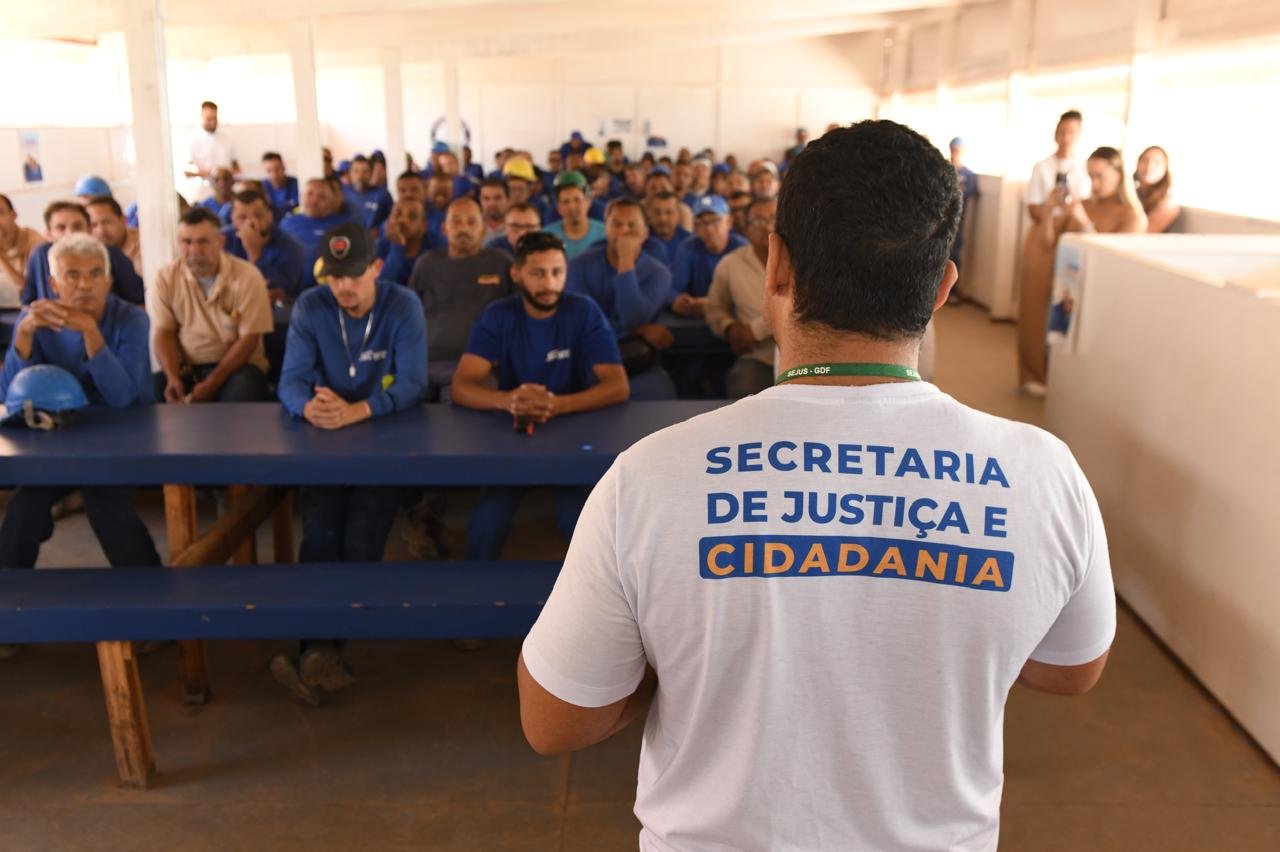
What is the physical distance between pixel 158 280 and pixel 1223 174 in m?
7.17

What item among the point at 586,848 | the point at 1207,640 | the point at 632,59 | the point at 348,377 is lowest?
the point at 586,848

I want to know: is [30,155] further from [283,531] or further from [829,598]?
[829,598]

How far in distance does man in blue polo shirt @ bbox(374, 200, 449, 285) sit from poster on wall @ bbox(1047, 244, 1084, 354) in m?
3.74

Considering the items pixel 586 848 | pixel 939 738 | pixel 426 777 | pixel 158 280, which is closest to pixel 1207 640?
pixel 586 848

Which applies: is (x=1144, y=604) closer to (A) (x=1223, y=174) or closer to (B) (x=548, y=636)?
(B) (x=548, y=636)

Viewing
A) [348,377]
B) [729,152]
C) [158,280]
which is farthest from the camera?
[729,152]

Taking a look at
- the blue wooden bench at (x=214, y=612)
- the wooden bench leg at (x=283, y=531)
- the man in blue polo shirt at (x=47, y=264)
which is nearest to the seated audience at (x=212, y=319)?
the man in blue polo shirt at (x=47, y=264)

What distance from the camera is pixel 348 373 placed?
157 inches

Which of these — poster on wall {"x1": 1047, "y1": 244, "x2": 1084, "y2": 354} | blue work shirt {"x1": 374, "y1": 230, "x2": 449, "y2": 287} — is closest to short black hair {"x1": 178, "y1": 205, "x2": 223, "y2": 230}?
blue work shirt {"x1": 374, "y1": 230, "x2": 449, "y2": 287}

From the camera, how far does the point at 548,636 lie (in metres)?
1.13

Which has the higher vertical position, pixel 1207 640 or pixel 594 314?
pixel 594 314

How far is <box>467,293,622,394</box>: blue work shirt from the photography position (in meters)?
4.10

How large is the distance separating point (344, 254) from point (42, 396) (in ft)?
3.58

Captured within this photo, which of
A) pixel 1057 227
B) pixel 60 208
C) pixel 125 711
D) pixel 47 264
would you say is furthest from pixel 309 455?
pixel 1057 227
